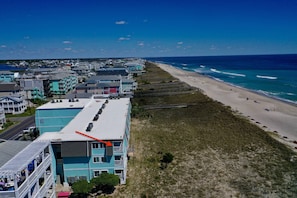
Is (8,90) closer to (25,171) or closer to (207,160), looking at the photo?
(207,160)

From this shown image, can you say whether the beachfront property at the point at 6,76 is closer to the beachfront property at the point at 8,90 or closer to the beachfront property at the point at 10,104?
the beachfront property at the point at 8,90

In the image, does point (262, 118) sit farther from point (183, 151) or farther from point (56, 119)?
point (56, 119)

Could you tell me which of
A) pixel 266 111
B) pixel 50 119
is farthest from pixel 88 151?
pixel 266 111

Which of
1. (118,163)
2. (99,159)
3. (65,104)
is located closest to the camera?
(99,159)

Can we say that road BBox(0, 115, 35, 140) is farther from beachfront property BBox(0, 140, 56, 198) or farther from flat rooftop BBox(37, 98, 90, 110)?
beachfront property BBox(0, 140, 56, 198)

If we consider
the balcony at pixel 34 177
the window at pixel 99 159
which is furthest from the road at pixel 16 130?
the balcony at pixel 34 177

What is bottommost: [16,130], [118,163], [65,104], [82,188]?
[16,130]
